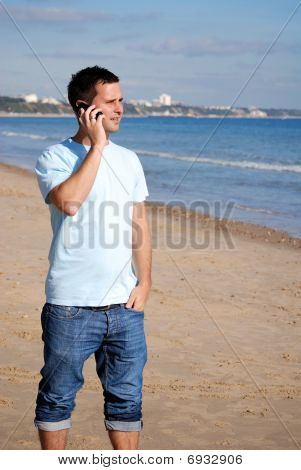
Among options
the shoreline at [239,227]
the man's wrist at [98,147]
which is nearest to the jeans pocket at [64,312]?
the man's wrist at [98,147]

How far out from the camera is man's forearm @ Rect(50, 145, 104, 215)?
311cm

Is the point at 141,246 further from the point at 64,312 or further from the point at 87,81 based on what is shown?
the point at 87,81

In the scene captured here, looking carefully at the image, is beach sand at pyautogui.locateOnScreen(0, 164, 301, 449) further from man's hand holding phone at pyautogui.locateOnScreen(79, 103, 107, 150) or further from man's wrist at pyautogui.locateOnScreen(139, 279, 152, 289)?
man's hand holding phone at pyautogui.locateOnScreen(79, 103, 107, 150)

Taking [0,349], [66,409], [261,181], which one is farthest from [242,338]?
[261,181]

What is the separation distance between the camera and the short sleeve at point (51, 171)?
10.6 feet

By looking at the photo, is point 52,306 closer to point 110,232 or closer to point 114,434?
point 110,232

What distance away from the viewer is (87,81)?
332cm

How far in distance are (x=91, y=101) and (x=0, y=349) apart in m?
3.28

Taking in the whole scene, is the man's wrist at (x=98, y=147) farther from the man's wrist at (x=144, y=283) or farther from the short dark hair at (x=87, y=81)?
the man's wrist at (x=144, y=283)

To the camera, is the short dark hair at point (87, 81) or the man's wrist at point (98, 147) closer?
the man's wrist at point (98, 147)

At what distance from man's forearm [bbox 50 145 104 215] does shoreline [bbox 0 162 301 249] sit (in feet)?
29.2

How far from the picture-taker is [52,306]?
3252 mm

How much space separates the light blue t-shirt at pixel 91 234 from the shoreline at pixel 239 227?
28.6 ft

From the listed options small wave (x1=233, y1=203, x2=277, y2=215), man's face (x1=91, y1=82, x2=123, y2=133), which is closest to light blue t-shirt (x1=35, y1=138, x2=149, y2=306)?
man's face (x1=91, y1=82, x2=123, y2=133)
